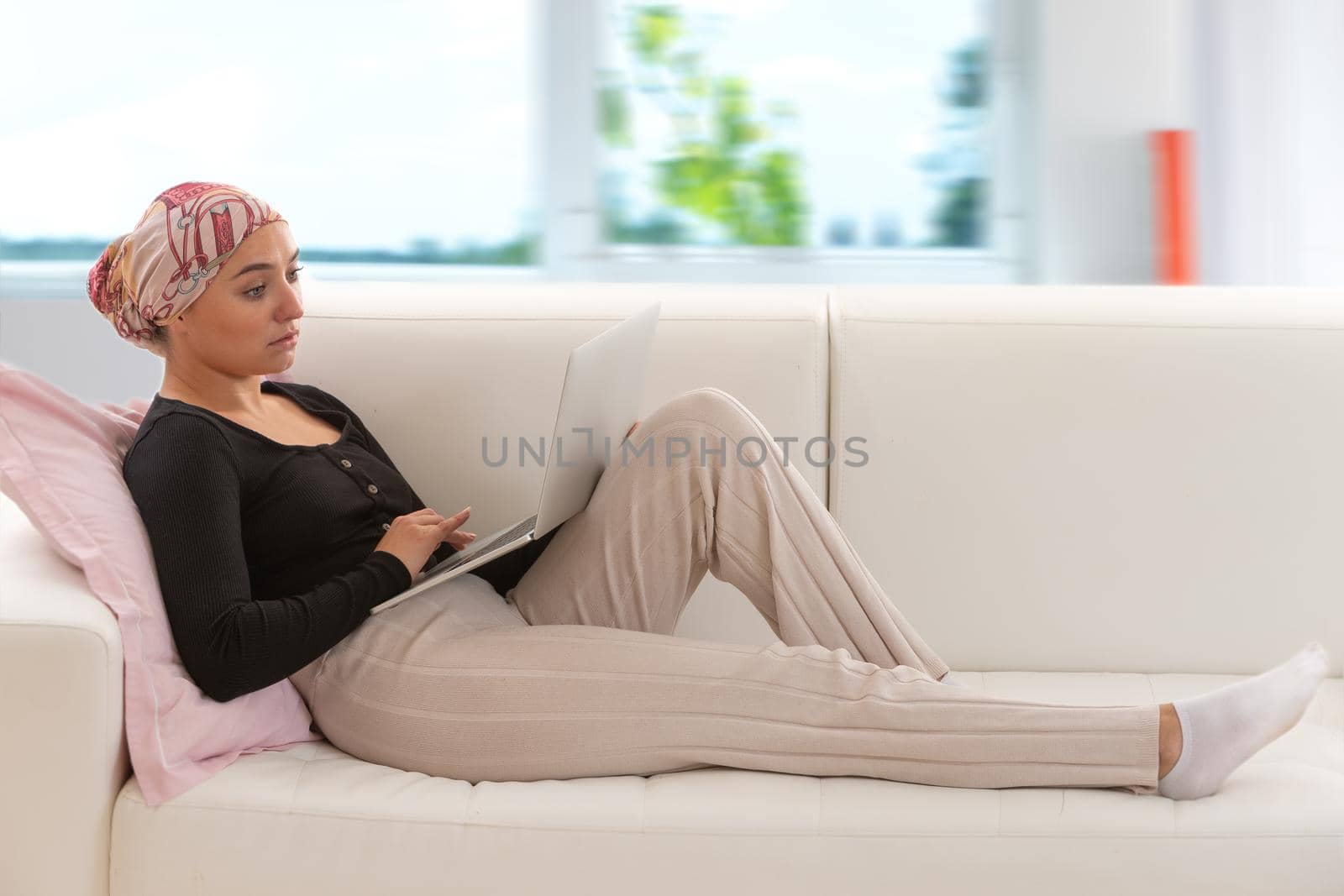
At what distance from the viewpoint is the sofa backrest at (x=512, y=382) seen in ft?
6.19

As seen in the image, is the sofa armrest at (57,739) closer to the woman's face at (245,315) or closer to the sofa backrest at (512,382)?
the woman's face at (245,315)

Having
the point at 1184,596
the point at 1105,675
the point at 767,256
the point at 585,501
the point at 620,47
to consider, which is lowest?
the point at 1105,675

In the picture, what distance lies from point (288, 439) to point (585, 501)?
0.41 meters

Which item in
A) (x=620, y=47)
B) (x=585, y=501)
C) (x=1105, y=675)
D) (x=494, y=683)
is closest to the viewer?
(x=494, y=683)

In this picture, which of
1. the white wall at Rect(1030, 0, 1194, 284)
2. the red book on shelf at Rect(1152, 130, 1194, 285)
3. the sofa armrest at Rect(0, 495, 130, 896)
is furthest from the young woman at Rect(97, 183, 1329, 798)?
the white wall at Rect(1030, 0, 1194, 284)

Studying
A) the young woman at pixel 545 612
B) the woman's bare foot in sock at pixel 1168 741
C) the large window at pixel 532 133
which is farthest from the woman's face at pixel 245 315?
the large window at pixel 532 133

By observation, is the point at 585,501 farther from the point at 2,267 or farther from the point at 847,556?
the point at 2,267

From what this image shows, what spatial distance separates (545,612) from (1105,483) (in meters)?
0.86

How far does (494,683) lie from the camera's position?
143 cm

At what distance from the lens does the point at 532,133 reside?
3.16 m

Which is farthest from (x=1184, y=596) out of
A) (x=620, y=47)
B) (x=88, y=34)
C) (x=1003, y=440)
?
(x=88, y=34)

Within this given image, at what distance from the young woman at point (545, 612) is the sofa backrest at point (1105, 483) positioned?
32 cm

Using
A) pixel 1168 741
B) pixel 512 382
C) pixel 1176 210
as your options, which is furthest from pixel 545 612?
pixel 1176 210

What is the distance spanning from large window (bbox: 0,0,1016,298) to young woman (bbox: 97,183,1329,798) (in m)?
1.53
